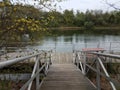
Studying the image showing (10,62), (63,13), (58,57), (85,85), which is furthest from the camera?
(58,57)

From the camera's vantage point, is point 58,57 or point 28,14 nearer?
point 28,14

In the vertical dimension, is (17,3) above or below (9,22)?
above

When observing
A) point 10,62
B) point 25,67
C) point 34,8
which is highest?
point 34,8

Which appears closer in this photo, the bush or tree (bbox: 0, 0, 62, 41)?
tree (bbox: 0, 0, 62, 41)

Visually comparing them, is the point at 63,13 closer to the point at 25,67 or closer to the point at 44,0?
the point at 44,0

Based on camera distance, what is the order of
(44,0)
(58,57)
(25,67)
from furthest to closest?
1. (58,57)
2. (25,67)
3. (44,0)

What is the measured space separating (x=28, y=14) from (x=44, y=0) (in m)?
0.61

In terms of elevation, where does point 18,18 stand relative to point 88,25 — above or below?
below

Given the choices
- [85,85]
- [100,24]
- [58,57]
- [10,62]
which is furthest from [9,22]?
[100,24]

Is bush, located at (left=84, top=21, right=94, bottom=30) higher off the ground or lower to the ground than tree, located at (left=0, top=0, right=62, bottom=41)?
higher

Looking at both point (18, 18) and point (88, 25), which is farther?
point (88, 25)

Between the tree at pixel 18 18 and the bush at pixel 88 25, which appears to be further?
the bush at pixel 88 25

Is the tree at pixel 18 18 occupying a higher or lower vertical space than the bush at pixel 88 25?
lower

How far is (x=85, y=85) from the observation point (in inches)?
→ 275
